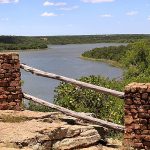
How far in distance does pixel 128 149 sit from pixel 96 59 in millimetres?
98587

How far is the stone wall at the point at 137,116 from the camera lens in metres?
7.80

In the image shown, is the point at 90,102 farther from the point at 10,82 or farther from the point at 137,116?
the point at 137,116

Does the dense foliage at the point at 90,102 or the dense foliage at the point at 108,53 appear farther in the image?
the dense foliage at the point at 108,53

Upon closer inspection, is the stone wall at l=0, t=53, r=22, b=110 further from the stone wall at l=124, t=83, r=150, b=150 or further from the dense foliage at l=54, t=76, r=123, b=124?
the dense foliage at l=54, t=76, r=123, b=124

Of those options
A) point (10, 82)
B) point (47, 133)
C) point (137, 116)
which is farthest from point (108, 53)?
point (47, 133)

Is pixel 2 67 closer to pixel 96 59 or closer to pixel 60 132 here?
pixel 60 132

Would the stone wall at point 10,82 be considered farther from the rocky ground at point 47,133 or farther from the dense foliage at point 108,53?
the dense foliage at point 108,53

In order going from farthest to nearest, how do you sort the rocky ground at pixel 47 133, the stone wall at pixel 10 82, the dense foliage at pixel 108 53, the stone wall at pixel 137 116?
the dense foliage at pixel 108 53 → the stone wall at pixel 10 82 → the stone wall at pixel 137 116 → the rocky ground at pixel 47 133

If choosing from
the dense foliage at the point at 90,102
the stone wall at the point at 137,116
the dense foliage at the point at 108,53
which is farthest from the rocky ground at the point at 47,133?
the dense foliage at the point at 108,53

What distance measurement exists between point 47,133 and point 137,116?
157 centimetres

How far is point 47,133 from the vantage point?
24.7 ft

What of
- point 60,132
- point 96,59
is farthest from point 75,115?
point 96,59

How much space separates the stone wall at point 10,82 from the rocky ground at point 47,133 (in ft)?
0.98

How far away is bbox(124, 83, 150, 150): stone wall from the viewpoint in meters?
7.80
